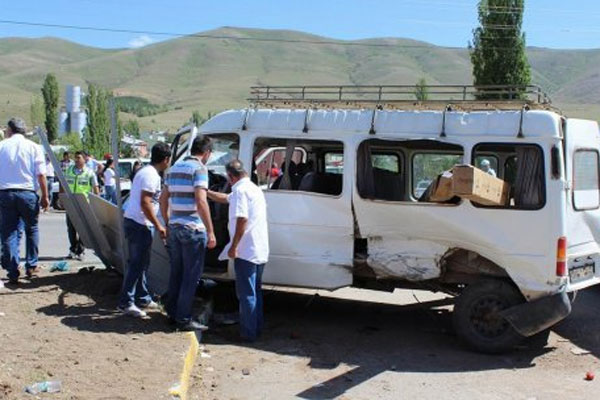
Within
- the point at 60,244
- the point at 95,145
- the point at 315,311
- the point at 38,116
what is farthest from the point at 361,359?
the point at 38,116

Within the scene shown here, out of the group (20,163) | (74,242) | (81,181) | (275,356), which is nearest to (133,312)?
(275,356)

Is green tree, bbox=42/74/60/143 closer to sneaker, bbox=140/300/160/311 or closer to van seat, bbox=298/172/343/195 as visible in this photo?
sneaker, bbox=140/300/160/311

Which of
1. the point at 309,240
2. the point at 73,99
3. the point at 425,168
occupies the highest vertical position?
the point at 73,99

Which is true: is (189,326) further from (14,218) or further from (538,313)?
(538,313)

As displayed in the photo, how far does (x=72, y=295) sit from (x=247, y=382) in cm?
272

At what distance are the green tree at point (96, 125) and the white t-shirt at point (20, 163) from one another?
3694 centimetres

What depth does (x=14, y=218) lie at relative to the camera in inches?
312

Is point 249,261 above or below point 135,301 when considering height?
above

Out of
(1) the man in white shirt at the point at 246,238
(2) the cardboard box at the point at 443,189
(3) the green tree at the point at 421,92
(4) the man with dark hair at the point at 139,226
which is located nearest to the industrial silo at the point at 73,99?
(4) the man with dark hair at the point at 139,226

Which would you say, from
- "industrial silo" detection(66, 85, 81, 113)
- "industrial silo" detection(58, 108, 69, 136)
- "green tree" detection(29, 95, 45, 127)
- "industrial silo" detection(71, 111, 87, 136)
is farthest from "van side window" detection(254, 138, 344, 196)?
"green tree" detection(29, 95, 45, 127)

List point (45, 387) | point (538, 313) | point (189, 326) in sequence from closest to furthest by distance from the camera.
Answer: point (45, 387)
point (538, 313)
point (189, 326)

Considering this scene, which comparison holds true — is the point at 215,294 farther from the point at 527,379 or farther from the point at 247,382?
the point at 527,379

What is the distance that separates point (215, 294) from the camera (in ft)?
29.6

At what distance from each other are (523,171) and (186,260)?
3.38m
